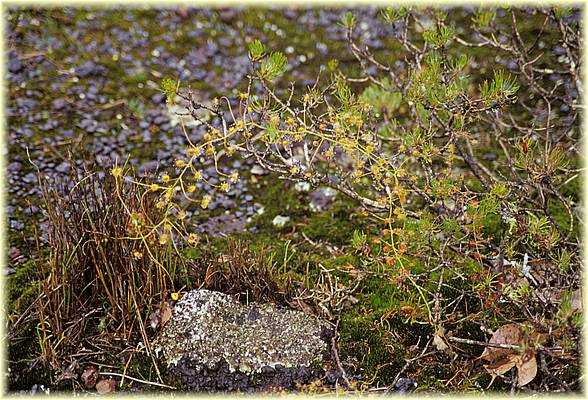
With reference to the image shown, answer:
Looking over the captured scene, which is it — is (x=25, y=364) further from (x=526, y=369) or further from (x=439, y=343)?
(x=526, y=369)

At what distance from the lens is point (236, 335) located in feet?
10.2

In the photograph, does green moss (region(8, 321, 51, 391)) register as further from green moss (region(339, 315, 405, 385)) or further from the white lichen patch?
green moss (region(339, 315, 405, 385))

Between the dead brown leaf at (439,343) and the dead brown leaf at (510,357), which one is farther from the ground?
the dead brown leaf at (510,357)

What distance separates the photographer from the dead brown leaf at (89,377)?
10.1ft

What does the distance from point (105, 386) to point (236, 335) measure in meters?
0.59

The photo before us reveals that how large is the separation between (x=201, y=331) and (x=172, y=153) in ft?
6.68

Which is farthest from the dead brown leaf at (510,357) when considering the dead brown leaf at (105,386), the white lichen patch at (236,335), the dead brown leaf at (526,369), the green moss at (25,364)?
the green moss at (25,364)

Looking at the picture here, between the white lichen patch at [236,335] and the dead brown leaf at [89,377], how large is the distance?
0.29m

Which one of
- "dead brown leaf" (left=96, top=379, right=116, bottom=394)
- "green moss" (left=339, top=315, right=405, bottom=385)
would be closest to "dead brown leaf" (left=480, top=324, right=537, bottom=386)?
"green moss" (left=339, top=315, right=405, bottom=385)

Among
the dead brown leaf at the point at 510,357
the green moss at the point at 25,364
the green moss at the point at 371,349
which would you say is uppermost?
the dead brown leaf at the point at 510,357

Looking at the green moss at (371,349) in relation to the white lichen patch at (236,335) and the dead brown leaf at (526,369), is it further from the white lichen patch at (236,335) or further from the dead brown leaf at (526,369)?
the dead brown leaf at (526,369)

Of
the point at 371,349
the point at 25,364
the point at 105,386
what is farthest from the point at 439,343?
the point at 25,364

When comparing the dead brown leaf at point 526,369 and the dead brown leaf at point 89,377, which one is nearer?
the dead brown leaf at point 526,369

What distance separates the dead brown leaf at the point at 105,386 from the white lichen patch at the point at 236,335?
0.78 feet
